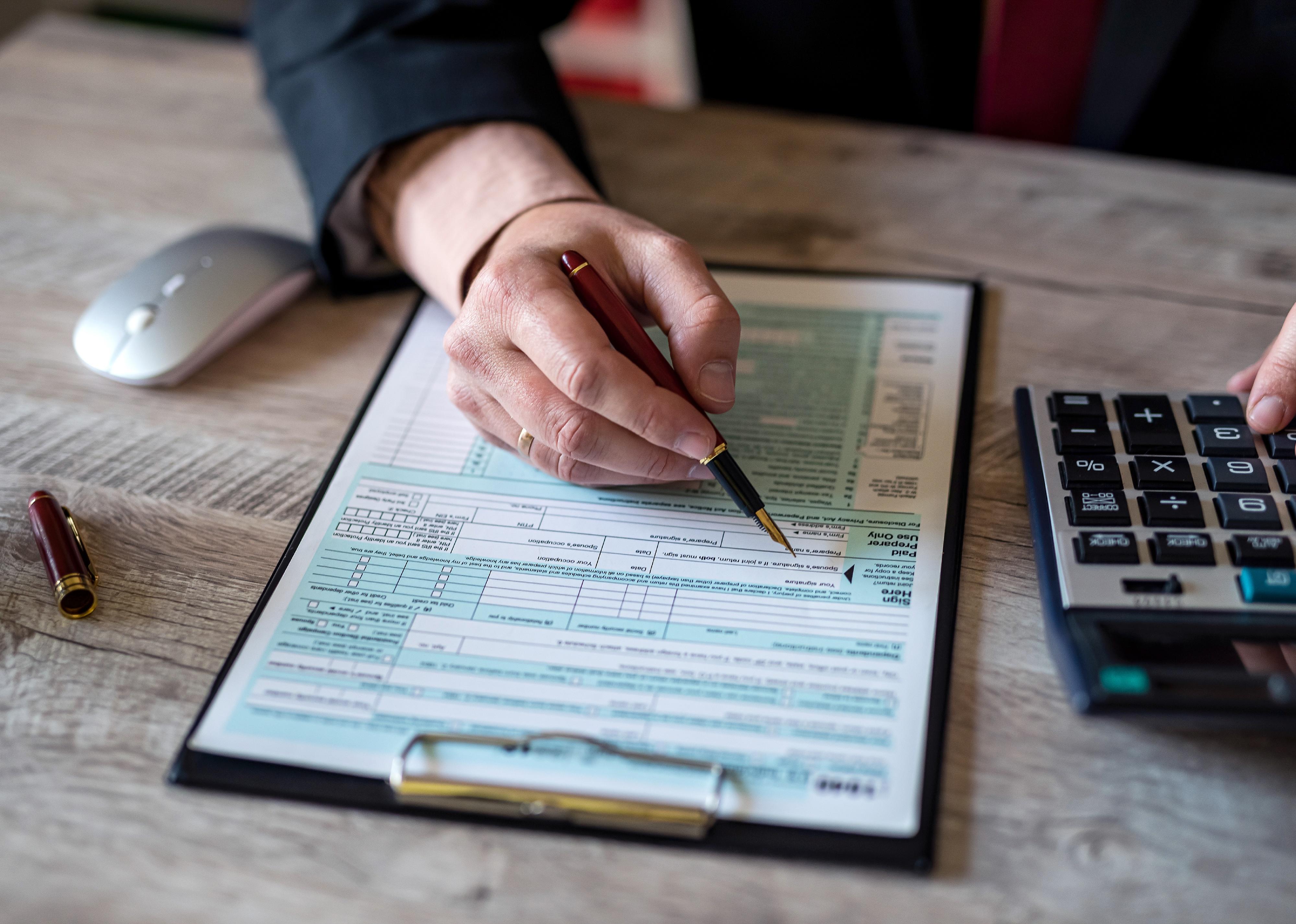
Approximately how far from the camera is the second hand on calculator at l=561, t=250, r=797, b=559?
542 mm

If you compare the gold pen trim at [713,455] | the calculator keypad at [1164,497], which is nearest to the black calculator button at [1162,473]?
the calculator keypad at [1164,497]

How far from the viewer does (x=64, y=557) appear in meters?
0.55

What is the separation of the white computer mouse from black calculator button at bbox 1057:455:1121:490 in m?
0.56

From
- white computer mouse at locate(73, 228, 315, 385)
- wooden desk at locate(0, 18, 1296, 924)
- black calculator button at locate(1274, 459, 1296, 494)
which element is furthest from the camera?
white computer mouse at locate(73, 228, 315, 385)

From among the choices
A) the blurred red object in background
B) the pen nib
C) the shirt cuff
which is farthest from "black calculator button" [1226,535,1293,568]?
the blurred red object in background

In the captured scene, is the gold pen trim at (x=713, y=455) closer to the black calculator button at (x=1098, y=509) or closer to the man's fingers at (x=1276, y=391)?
the black calculator button at (x=1098, y=509)

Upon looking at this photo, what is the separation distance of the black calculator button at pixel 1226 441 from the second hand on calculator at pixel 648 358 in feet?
0.79

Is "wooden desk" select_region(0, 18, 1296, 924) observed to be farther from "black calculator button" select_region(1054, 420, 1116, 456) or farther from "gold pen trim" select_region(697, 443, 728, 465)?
"gold pen trim" select_region(697, 443, 728, 465)

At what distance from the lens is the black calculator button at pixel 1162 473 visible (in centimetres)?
52

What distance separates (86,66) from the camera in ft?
3.34

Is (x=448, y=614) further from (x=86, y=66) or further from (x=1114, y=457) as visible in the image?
(x=86, y=66)

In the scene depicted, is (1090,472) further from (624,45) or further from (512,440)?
(624,45)

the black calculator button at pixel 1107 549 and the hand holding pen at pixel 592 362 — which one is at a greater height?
the hand holding pen at pixel 592 362

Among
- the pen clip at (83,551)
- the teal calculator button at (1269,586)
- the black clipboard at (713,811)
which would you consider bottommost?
the black clipboard at (713,811)
